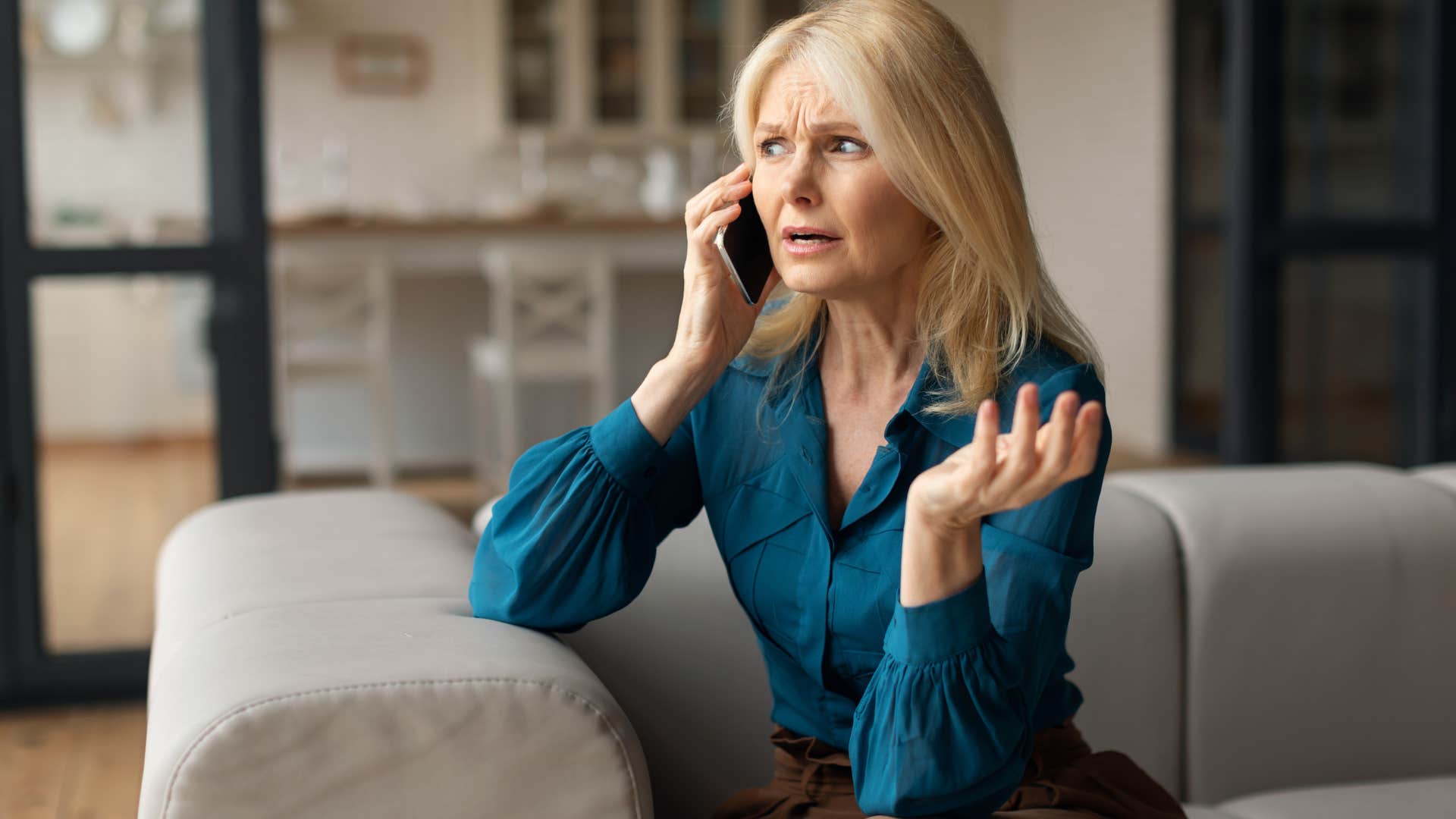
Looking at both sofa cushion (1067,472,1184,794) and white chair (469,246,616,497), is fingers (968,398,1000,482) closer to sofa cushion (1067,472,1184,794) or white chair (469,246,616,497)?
sofa cushion (1067,472,1184,794)

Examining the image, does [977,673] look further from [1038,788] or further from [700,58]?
[700,58]

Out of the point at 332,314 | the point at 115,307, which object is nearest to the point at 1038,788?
the point at 332,314

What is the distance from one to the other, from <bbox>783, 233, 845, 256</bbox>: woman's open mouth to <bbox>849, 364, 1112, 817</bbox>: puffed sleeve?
0.88 ft

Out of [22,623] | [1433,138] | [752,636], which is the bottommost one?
[22,623]

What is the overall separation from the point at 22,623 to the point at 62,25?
4629 mm

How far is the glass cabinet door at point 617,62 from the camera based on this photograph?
288 inches

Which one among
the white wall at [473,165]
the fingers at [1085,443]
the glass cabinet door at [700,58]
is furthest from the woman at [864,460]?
the glass cabinet door at [700,58]

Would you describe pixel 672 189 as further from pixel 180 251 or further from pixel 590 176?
pixel 180 251

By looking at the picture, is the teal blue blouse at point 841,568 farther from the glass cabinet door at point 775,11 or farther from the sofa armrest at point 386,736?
the glass cabinet door at point 775,11

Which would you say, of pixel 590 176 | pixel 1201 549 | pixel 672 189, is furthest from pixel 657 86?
pixel 1201 549

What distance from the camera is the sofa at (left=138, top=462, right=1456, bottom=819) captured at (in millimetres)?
1132

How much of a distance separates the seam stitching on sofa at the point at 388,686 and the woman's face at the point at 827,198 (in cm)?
40

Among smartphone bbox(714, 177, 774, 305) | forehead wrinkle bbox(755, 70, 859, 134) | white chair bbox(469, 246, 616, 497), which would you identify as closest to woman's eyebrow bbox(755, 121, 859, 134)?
forehead wrinkle bbox(755, 70, 859, 134)

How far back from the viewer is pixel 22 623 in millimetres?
2938
